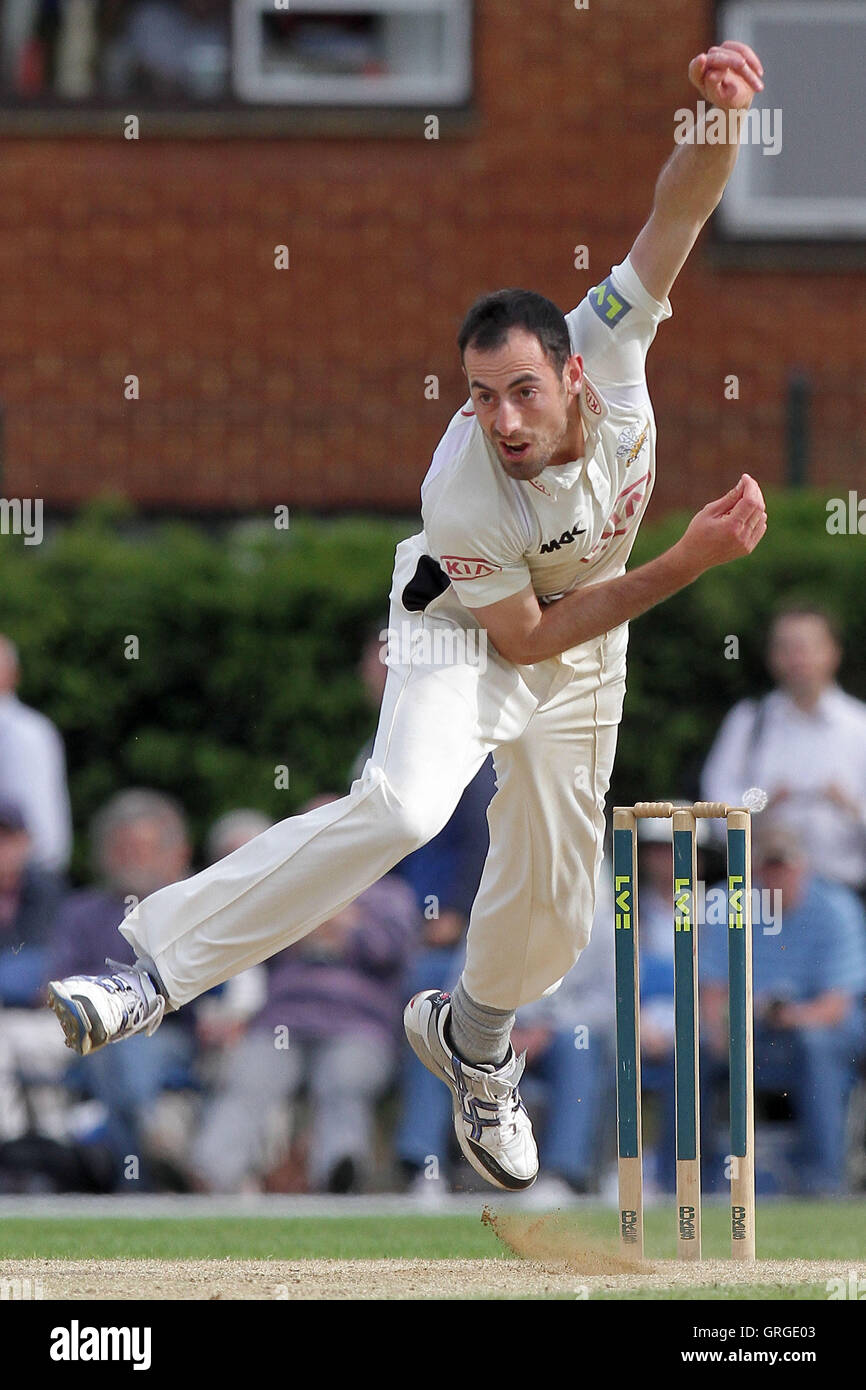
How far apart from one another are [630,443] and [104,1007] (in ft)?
5.98

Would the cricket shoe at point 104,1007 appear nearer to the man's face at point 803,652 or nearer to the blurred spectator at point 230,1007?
the blurred spectator at point 230,1007

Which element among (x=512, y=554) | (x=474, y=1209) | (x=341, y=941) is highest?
(x=512, y=554)

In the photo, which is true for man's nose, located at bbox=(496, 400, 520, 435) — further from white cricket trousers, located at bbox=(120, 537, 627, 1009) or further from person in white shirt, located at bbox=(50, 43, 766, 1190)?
white cricket trousers, located at bbox=(120, 537, 627, 1009)

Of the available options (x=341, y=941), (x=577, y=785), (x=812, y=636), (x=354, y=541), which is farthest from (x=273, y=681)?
(x=577, y=785)

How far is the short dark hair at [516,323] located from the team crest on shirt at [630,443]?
0.28 metres

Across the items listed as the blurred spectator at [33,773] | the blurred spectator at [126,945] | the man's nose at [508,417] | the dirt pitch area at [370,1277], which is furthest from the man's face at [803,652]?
the man's nose at [508,417]

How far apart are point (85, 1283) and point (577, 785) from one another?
67.4 inches

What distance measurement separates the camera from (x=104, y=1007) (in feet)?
16.1

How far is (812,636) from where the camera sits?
27.3 feet

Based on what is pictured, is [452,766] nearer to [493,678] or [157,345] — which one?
[493,678]

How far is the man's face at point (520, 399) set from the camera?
4957 mm

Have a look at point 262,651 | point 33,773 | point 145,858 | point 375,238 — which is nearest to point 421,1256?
point 145,858

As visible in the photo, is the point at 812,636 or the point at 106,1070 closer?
the point at 106,1070

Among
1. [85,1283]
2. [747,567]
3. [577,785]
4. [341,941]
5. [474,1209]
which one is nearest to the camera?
[85,1283]
